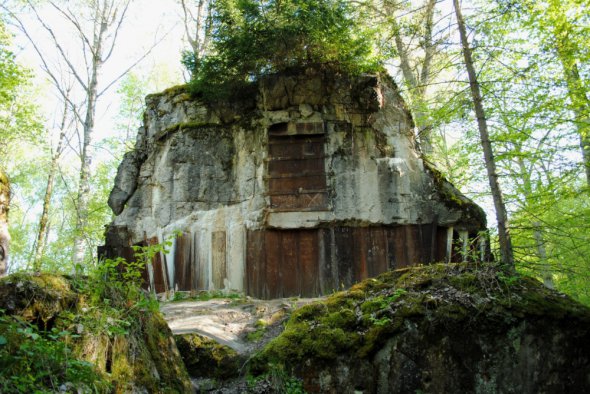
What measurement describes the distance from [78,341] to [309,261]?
7.96 meters

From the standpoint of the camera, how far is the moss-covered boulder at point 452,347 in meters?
5.26

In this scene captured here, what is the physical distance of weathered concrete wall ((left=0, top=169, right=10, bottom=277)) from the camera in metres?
7.71

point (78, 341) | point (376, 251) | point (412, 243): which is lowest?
point (78, 341)

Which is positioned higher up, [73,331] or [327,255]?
[327,255]

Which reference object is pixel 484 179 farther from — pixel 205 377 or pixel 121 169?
pixel 205 377

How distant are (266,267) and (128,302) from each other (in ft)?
23.6

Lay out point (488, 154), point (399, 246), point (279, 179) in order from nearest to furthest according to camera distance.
A: point (488, 154) < point (399, 246) < point (279, 179)

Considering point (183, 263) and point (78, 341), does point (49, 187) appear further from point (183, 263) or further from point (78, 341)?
point (78, 341)

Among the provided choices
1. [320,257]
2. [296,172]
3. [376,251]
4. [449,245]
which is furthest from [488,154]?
[296,172]

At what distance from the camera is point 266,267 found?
472 inches

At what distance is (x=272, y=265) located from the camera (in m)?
12.0

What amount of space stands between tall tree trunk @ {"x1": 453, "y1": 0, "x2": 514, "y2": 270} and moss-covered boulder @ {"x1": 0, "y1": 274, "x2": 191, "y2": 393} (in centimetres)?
458

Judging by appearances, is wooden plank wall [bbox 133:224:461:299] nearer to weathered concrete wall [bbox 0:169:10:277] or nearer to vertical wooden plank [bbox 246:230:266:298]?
vertical wooden plank [bbox 246:230:266:298]

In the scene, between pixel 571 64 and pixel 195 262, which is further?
pixel 195 262
